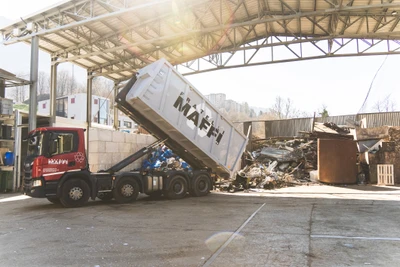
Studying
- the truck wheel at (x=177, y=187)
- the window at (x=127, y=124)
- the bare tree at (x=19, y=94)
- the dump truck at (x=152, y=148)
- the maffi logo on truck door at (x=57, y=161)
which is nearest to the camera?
the maffi logo on truck door at (x=57, y=161)

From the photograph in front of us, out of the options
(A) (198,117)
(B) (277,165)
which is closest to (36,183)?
(A) (198,117)

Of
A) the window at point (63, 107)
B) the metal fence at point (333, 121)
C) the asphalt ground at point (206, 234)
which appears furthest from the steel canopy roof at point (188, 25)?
the window at point (63, 107)

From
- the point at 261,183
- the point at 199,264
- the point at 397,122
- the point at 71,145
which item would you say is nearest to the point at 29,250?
the point at 199,264

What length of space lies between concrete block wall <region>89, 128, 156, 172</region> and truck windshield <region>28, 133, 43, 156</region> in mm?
4284

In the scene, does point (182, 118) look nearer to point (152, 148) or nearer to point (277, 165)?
point (152, 148)

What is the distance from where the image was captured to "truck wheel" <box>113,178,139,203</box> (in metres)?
10.2

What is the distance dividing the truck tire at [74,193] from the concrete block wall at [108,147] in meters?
3.52

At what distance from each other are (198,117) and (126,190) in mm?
3465

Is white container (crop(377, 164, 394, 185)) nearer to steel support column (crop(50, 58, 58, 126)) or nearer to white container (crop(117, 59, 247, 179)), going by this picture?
white container (crop(117, 59, 247, 179))

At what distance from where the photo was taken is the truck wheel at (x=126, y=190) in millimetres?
10250

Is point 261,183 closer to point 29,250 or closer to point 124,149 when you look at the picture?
point 124,149

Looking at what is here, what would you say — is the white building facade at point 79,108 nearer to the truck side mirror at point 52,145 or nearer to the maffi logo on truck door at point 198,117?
the maffi logo on truck door at point 198,117

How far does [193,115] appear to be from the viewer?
1080 cm

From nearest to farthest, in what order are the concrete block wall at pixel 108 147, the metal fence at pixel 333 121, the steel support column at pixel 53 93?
1. the concrete block wall at pixel 108 147
2. the steel support column at pixel 53 93
3. the metal fence at pixel 333 121
